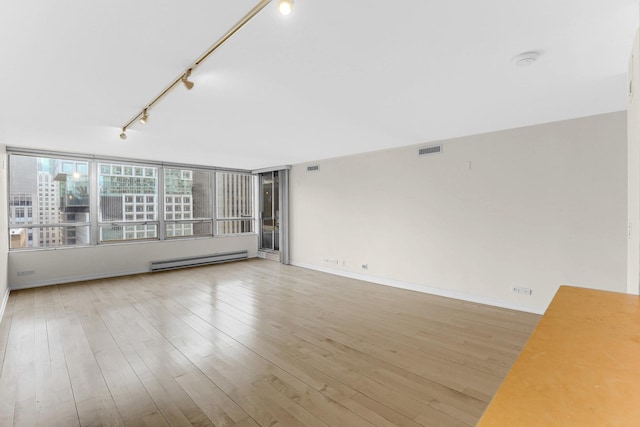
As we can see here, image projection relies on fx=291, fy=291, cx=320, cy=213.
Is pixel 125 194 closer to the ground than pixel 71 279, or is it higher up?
higher up

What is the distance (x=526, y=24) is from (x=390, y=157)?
348cm

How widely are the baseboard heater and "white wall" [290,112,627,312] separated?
3143 millimetres

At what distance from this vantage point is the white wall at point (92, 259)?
16.9 feet

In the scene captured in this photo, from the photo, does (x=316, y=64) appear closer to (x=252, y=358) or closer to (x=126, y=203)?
(x=252, y=358)

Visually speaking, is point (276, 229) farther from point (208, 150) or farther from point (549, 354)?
point (549, 354)

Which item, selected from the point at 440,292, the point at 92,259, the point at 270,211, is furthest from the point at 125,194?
the point at 440,292

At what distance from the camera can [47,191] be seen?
548 centimetres

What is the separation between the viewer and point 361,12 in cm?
165

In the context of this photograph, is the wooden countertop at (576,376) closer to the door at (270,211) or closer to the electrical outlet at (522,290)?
the electrical outlet at (522,290)

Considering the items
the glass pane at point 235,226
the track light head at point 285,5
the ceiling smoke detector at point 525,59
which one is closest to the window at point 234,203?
the glass pane at point 235,226

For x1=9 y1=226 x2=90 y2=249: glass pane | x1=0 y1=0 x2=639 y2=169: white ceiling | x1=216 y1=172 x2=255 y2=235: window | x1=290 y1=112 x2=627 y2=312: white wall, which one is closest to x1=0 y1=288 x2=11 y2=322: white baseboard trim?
x1=9 y1=226 x2=90 y2=249: glass pane

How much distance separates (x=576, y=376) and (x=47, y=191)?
7.52 m

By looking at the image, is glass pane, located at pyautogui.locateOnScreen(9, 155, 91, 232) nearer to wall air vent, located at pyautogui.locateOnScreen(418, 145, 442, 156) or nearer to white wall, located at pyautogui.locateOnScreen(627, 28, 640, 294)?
wall air vent, located at pyautogui.locateOnScreen(418, 145, 442, 156)

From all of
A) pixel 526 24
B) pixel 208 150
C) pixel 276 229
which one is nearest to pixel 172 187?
pixel 208 150
